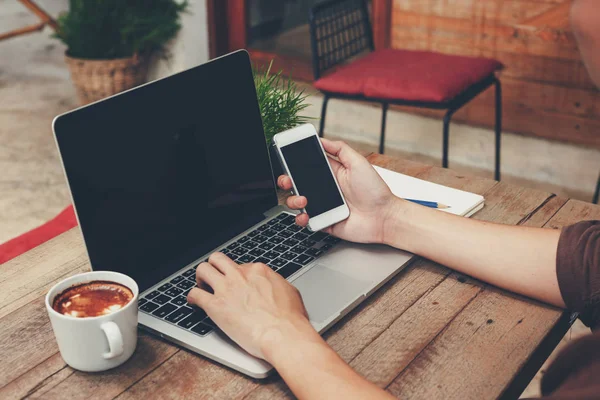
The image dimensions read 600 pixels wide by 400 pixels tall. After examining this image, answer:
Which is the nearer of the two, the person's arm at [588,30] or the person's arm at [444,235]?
the person's arm at [588,30]

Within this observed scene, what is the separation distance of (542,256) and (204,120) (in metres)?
0.54

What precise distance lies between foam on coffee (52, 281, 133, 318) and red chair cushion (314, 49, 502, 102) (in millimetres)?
1596

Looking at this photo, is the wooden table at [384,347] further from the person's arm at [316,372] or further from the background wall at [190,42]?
the background wall at [190,42]

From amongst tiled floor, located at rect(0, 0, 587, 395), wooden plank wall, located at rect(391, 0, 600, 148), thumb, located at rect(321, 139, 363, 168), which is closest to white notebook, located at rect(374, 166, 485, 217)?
thumb, located at rect(321, 139, 363, 168)

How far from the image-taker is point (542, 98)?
2.94 m

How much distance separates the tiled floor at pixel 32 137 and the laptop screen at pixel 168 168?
111cm

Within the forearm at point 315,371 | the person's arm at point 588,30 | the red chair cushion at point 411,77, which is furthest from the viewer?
the red chair cushion at point 411,77

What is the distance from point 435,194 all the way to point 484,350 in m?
0.44

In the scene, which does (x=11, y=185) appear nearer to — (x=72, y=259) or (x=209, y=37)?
(x=209, y=37)

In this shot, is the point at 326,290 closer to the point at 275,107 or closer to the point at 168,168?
the point at 168,168

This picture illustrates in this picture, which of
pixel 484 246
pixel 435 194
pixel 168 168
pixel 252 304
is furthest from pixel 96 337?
pixel 435 194

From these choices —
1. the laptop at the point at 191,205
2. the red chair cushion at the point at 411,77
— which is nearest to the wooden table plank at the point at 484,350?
the laptop at the point at 191,205

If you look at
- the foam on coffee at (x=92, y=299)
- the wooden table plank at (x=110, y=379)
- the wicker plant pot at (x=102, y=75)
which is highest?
the foam on coffee at (x=92, y=299)

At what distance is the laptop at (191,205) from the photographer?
931 mm
